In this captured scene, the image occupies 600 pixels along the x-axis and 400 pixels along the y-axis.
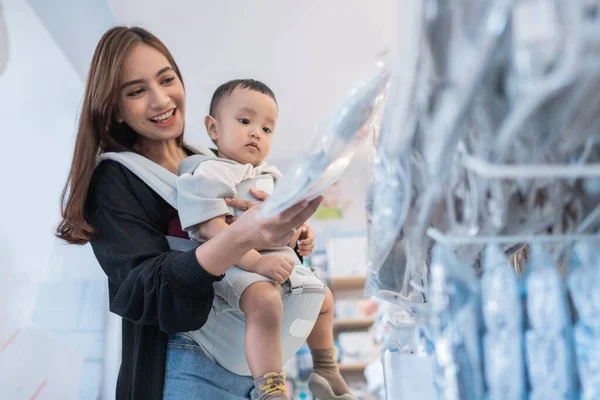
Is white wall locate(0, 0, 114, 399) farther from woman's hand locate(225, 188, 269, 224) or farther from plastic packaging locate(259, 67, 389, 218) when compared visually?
plastic packaging locate(259, 67, 389, 218)

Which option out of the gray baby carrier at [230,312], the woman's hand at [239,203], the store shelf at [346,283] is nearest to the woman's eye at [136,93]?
the gray baby carrier at [230,312]

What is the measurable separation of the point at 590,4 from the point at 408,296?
45 cm

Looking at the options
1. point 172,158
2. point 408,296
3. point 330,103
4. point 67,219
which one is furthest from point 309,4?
point 408,296

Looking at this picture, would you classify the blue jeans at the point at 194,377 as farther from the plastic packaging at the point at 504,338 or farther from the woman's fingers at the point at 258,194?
the plastic packaging at the point at 504,338

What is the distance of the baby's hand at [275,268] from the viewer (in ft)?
3.48

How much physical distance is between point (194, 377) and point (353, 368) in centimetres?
281

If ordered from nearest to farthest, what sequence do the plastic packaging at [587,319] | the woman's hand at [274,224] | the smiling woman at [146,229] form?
the plastic packaging at [587,319], the woman's hand at [274,224], the smiling woman at [146,229]

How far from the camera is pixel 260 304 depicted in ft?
3.33

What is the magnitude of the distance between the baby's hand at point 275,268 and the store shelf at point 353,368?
2.65 metres

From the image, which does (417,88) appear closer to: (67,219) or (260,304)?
(260,304)

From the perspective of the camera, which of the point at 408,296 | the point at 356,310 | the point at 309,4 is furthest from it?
the point at 356,310

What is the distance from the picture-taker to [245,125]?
1279mm

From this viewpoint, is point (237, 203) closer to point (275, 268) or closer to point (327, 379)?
point (275, 268)

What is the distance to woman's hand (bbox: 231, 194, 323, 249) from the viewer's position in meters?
0.68
